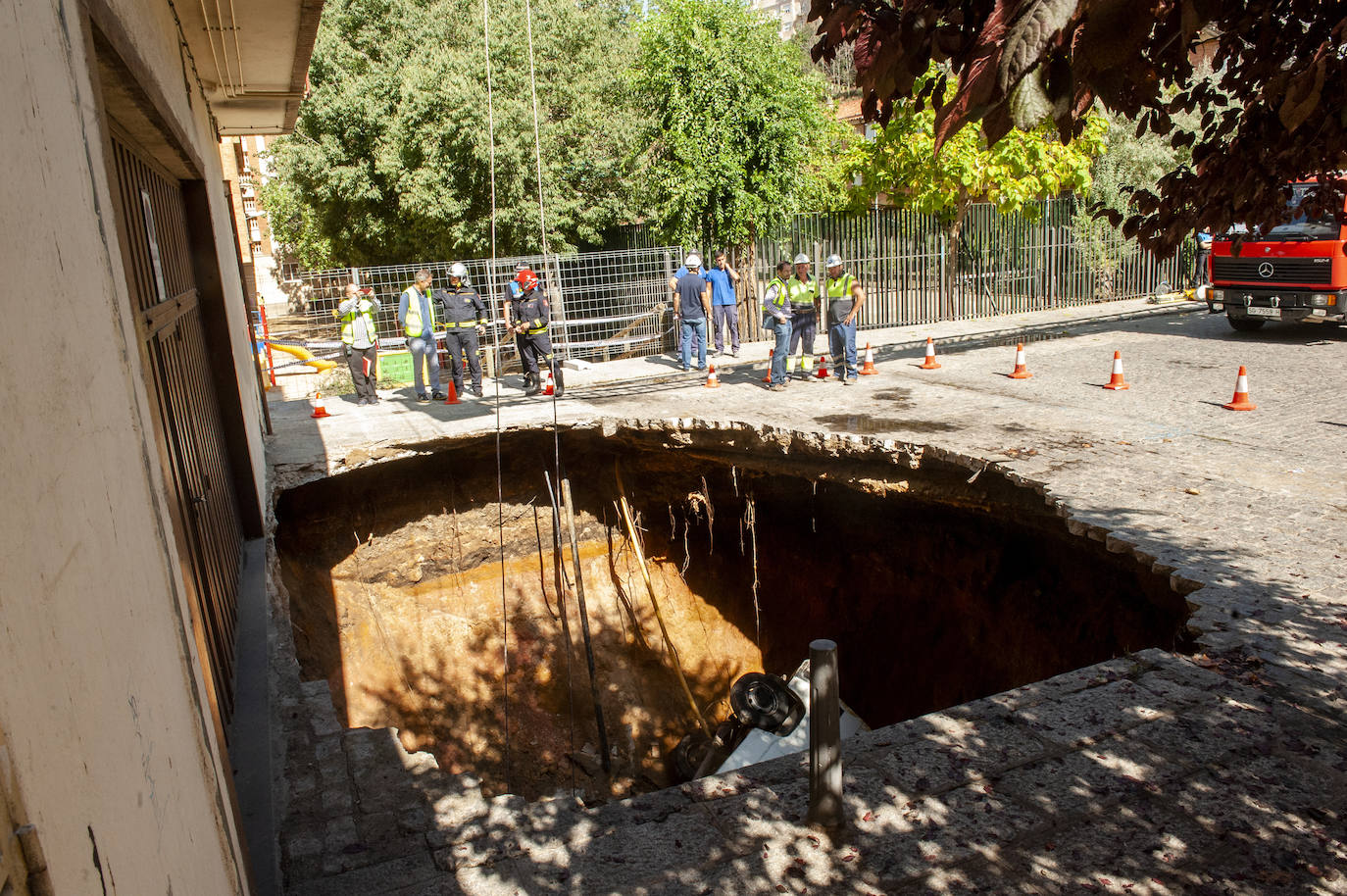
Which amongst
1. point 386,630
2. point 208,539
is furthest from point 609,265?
point 208,539

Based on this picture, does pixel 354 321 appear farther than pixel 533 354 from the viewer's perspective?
No

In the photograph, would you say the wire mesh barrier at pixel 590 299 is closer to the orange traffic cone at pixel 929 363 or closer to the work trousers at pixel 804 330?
the work trousers at pixel 804 330

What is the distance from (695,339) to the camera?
1363cm

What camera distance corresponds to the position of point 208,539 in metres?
4.37

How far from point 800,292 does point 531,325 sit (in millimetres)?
3448

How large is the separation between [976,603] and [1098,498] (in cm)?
248

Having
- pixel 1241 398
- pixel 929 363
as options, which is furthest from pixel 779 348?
pixel 1241 398

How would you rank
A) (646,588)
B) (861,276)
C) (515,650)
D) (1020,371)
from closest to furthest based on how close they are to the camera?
(515,650) < (646,588) < (1020,371) < (861,276)

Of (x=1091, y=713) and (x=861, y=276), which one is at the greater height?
(x=861, y=276)

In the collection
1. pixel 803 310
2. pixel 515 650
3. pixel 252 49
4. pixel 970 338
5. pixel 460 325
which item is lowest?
pixel 515 650

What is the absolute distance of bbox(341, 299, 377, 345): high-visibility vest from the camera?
11234 mm

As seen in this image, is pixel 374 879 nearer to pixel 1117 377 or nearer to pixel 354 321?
pixel 354 321


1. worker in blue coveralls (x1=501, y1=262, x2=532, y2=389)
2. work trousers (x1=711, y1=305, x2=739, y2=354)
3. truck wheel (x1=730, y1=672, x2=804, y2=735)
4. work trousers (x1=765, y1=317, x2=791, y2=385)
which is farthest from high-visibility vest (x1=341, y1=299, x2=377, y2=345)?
truck wheel (x1=730, y1=672, x2=804, y2=735)

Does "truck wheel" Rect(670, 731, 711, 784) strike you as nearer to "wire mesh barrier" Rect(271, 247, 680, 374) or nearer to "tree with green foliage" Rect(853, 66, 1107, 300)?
"wire mesh barrier" Rect(271, 247, 680, 374)
